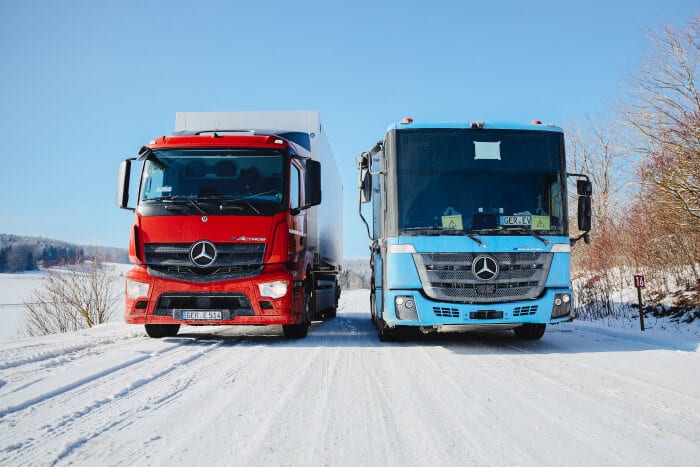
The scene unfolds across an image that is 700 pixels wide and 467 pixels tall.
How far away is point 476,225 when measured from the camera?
23.0ft

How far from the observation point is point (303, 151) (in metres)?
9.56

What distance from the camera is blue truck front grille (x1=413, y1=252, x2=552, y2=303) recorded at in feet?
22.3

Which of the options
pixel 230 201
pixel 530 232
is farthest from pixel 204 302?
pixel 530 232

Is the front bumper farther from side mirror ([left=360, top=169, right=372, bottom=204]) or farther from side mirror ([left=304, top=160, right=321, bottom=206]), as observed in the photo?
side mirror ([left=304, top=160, right=321, bottom=206])

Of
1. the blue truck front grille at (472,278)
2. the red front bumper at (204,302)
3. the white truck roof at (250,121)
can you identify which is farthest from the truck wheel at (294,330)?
the white truck roof at (250,121)

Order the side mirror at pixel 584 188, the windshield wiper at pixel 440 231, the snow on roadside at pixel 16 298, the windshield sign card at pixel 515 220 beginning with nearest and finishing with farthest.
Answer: the windshield wiper at pixel 440 231
the windshield sign card at pixel 515 220
the side mirror at pixel 584 188
the snow on roadside at pixel 16 298

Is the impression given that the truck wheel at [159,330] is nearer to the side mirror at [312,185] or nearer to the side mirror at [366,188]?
the side mirror at [312,185]

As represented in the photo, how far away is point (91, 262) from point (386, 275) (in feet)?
67.6

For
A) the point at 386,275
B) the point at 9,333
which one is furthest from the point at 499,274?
the point at 9,333

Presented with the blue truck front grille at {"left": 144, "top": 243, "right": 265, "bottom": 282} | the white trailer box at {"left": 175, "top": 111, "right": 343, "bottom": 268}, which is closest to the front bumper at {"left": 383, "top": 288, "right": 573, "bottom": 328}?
the blue truck front grille at {"left": 144, "top": 243, "right": 265, "bottom": 282}

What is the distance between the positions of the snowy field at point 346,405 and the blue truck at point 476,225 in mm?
641

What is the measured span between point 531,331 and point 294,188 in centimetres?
436

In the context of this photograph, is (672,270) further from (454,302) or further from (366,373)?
(366,373)

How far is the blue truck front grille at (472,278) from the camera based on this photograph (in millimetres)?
6793
